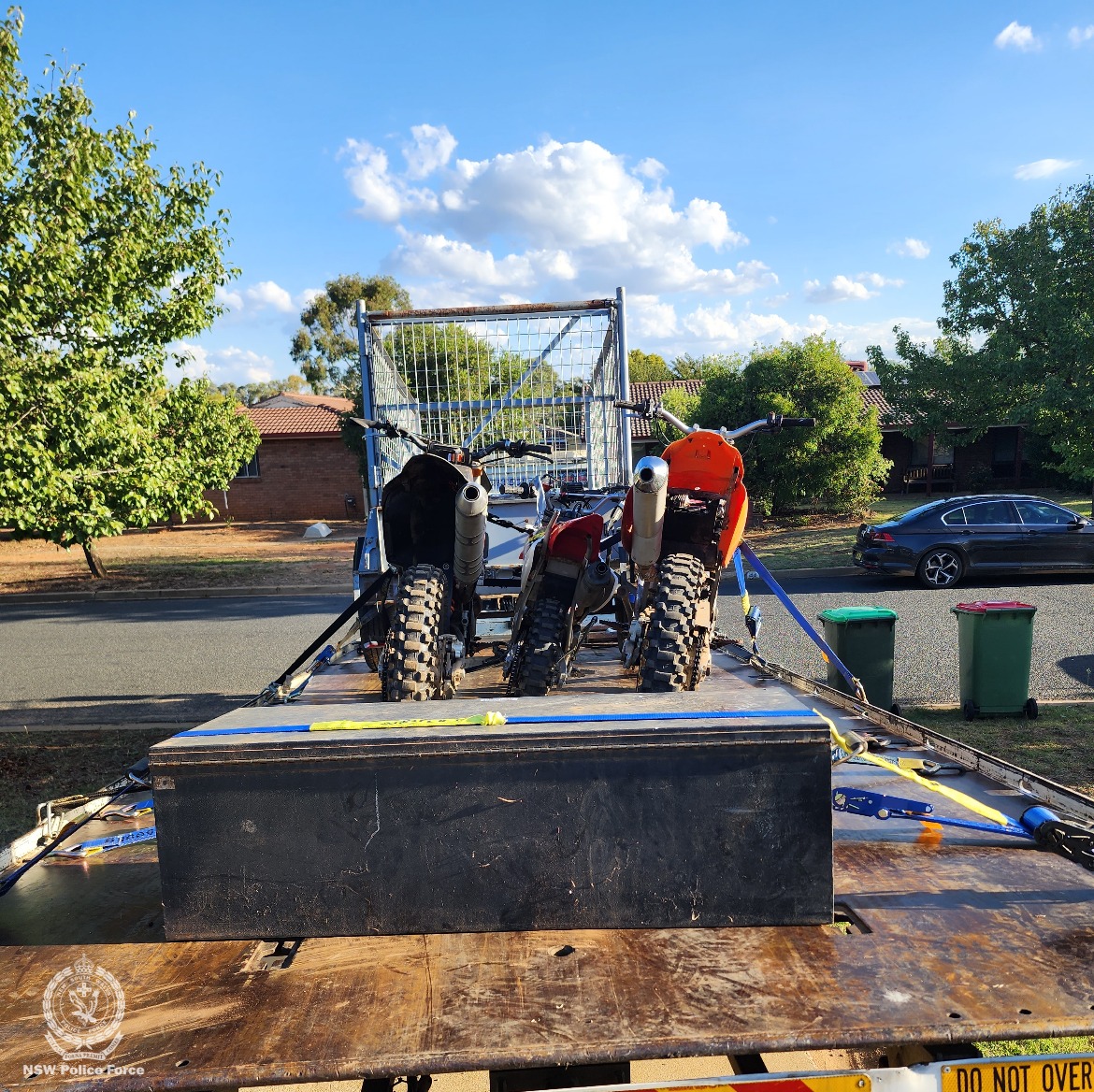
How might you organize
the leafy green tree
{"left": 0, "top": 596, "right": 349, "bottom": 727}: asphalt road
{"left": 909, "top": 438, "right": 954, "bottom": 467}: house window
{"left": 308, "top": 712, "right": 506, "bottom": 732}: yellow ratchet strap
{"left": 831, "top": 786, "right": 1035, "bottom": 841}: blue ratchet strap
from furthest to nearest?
the leafy green tree
{"left": 909, "top": 438, "right": 954, "bottom": 467}: house window
{"left": 0, "top": 596, "right": 349, "bottom": 727}: asphalt road
{"left": 831, "top": 786, "right": 1035, "bottom": 841}: blue ratchet strap
{"left": 308, "top": 712, "right": 506, "bottom": 732}: yellow ratchet strap

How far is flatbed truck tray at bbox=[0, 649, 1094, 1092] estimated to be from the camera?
1670 mm

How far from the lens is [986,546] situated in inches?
504

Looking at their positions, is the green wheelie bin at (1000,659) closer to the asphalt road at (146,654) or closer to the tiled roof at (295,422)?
the asphalt road at (146,654)

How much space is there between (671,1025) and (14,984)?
156cm

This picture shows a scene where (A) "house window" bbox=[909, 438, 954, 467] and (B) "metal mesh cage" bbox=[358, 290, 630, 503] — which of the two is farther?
(A) "house window" bbox=[909, 438, 954, 467]

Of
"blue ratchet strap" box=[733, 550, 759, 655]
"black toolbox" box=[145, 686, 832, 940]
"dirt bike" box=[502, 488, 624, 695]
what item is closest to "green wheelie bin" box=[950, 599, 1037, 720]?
"blue ratchet strap" box=[733, 550, 759, 655]

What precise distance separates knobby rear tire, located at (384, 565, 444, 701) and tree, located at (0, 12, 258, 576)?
3.06 meters

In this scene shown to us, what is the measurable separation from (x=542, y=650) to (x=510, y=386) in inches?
186

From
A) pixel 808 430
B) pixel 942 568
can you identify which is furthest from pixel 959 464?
pixel 942 568

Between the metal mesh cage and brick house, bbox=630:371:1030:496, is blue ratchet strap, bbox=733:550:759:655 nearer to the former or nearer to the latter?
the metal mesh cage

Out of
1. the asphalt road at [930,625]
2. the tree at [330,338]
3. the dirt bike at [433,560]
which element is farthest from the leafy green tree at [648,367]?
the dirt bike at [433,560]

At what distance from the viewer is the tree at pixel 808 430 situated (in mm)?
19328

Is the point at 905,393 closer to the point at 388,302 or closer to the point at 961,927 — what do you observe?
the point at 961,927

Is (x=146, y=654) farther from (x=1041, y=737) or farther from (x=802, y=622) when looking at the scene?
(x=1041, y=737)
